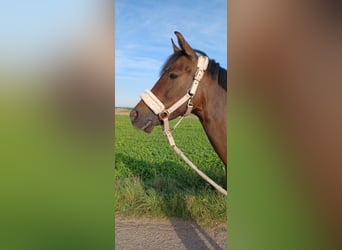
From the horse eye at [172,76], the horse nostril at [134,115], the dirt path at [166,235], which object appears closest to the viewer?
the horse eye at [172,76]

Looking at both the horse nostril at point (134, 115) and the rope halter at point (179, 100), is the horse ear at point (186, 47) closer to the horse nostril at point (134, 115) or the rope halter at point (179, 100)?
the rope halter at point (179, 100)

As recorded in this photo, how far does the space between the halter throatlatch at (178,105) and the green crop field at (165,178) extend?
30.8 inches

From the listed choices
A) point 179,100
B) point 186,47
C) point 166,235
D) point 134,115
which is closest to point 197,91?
point 179,100

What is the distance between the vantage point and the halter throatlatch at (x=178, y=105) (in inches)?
55.5

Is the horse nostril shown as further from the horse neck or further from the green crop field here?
the green crop field

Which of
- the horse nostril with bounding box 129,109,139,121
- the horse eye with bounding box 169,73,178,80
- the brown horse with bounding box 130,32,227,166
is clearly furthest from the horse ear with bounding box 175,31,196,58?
the horse nostril with bounding box 129,109,139,121

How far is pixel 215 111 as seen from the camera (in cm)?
141

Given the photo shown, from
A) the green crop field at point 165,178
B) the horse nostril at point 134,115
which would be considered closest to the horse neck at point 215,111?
the horse nostril at point 134,115

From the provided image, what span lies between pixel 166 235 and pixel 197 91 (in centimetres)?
138

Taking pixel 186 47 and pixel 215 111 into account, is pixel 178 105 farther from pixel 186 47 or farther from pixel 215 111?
pixel 186 47
